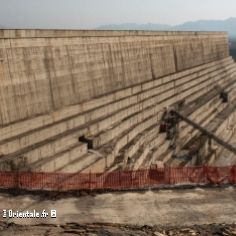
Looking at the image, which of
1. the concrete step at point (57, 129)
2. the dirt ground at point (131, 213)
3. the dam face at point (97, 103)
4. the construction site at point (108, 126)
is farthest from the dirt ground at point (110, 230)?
the concrete step at point (57, 129)

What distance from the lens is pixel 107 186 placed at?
1605 centimetres

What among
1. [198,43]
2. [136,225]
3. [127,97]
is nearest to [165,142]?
[127,97]

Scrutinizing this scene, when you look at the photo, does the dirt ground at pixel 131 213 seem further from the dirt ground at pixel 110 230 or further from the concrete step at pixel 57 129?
the concrete step at pixel 57 129

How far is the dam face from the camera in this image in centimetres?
2256

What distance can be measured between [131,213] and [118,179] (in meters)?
3.64

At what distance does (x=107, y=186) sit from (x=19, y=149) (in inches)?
282

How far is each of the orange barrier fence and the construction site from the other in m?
0.04

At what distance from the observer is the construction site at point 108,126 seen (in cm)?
1467

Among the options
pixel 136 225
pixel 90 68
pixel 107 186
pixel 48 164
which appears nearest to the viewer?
pixel 136 225

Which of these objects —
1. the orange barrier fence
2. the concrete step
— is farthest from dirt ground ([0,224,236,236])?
the concrete step

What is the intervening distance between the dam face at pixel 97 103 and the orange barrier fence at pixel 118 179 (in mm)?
3890

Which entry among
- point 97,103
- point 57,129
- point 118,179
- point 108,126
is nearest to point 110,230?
point 118,179

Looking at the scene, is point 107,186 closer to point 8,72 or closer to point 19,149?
point 19,149

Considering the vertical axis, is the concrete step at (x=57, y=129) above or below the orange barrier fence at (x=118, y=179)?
above
